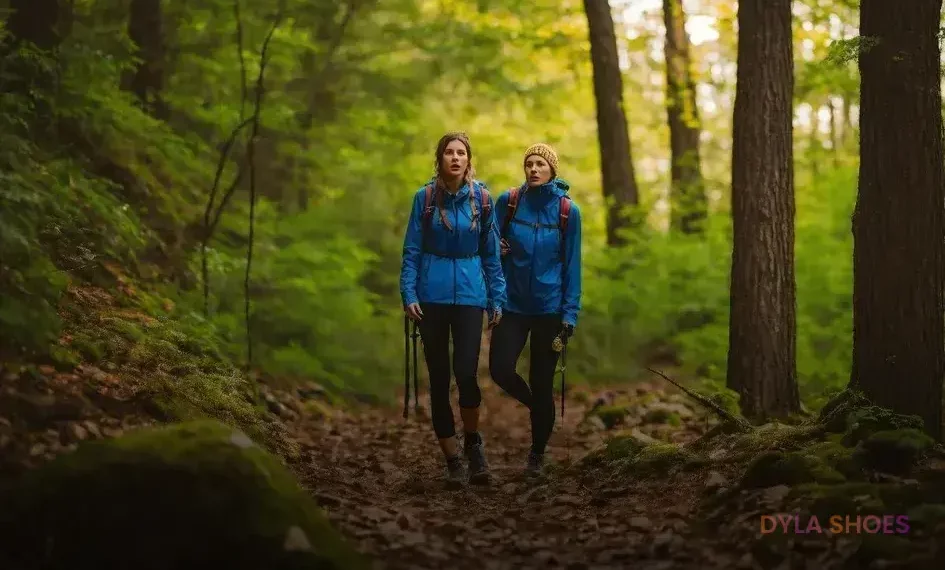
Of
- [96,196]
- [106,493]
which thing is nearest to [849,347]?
[96,196]

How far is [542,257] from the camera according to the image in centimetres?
704

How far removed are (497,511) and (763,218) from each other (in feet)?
12.9

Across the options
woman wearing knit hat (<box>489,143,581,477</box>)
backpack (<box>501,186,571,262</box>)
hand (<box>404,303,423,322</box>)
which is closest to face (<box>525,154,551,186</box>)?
woman wearing knit hat (<box>489,143,581,477</box>)

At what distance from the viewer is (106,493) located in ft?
13.2

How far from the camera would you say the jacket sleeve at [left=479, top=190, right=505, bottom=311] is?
6785 millimetres

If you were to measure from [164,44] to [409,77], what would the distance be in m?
5.04

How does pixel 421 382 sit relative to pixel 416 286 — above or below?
below

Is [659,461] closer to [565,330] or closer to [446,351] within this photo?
[565,330]

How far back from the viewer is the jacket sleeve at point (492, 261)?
6785 mm

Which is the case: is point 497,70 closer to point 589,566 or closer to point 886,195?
point 886,195

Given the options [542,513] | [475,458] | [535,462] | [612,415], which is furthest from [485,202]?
[612,415]

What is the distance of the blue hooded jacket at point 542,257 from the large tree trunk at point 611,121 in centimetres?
918

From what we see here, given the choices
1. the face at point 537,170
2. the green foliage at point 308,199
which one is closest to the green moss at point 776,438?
the green foliage at point 308,199

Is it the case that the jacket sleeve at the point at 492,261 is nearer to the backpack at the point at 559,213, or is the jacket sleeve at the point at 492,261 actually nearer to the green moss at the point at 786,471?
the backpack at the point at 559,213
